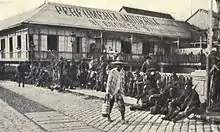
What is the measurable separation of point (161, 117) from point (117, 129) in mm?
1989

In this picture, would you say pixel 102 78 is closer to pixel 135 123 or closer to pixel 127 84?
pixel 127 84

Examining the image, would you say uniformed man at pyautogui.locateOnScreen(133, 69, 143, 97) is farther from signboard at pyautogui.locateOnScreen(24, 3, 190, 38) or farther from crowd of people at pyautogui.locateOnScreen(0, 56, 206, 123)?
signboard at pyautogui.locateOnScreen(24, 3, 190, 38)

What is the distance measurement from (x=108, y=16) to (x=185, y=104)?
26.4 meters

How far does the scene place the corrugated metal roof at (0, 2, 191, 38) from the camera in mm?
26853

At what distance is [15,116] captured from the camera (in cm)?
875

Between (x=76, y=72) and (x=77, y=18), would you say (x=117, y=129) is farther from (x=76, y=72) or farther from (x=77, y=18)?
(x=77, y=18)

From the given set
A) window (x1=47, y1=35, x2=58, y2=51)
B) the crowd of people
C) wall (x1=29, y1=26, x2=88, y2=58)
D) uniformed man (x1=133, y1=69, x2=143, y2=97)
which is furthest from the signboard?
uniformed man (x1=133, y1=69, x2=143, y2=97)

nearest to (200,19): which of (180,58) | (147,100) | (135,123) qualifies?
(180,58)

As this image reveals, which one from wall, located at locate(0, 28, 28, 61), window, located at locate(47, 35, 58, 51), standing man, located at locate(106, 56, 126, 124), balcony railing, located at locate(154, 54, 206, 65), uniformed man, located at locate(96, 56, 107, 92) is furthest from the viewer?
window, located at locate(47, 35, 58, 51)

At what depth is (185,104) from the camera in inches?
320

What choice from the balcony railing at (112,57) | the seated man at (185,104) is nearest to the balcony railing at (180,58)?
the balcony railing at (112,57)

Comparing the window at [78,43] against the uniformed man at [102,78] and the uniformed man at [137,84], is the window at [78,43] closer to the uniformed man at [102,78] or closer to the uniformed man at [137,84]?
the uniformed man at [102,78]

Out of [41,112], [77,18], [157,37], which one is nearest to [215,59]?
[41,112]

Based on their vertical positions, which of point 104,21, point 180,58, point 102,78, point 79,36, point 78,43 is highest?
point 104,21
